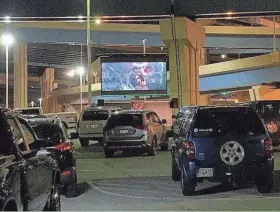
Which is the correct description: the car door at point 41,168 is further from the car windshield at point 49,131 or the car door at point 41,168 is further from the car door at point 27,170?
the car windshield at point 49,131

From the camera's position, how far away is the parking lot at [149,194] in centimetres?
1159

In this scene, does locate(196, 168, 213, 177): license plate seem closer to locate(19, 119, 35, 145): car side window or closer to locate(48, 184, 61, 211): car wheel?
locate(48, 184, 61, 211): car wheel

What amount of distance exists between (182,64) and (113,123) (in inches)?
514

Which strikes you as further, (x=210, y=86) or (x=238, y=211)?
(x=210, y=86)

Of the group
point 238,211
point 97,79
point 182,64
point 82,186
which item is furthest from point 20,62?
point 238,211

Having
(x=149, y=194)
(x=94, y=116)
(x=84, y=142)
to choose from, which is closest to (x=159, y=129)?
(x=94, y=116)

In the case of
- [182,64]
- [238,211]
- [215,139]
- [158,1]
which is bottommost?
[238,211]

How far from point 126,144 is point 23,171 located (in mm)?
16478

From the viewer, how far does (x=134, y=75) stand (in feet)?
149

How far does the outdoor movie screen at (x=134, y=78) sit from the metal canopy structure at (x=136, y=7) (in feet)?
50.5

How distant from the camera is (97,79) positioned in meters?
78.9

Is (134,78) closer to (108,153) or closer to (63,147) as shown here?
(108,153)

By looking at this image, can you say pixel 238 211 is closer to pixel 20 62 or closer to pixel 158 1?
pixel 158 1

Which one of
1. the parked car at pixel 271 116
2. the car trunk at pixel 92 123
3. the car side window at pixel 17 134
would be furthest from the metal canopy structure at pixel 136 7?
the car side window at pixel 17 134
